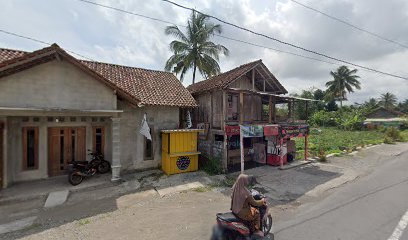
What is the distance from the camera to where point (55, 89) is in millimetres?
8164

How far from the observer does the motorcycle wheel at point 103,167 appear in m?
10.5

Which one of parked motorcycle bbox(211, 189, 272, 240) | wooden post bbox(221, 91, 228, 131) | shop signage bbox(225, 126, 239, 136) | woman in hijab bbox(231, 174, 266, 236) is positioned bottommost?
parked motorcycle bbox(211, 189, 272, 240)

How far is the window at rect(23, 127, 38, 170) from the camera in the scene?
924 cm

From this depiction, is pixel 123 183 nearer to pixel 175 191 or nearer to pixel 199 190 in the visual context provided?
pixel 175 191

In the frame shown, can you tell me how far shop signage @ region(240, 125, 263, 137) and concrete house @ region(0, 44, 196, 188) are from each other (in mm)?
3271

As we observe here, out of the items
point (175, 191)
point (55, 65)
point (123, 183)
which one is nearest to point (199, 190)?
point (175, 191)

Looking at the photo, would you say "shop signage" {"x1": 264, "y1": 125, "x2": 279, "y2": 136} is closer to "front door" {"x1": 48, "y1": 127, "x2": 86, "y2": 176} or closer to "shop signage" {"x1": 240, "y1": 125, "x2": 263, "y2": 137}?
"shop signage" {"x1": 240, "y1": 125, "x2": 263, "y2": 137}

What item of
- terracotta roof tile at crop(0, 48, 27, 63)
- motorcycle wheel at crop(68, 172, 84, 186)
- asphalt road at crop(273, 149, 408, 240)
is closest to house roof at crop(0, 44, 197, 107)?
terracotta roof tile at crop(0, 48, 27, 63)

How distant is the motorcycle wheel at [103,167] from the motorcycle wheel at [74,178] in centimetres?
133

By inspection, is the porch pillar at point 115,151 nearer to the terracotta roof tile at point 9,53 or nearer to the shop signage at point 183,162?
the shop signage at point 183,162

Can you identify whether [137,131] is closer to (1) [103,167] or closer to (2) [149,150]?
(2) [149,150]

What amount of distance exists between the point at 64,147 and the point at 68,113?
2.66 metres

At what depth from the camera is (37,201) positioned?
748 centimetres

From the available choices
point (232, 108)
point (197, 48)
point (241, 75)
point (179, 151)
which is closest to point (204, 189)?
point (179, 151)
